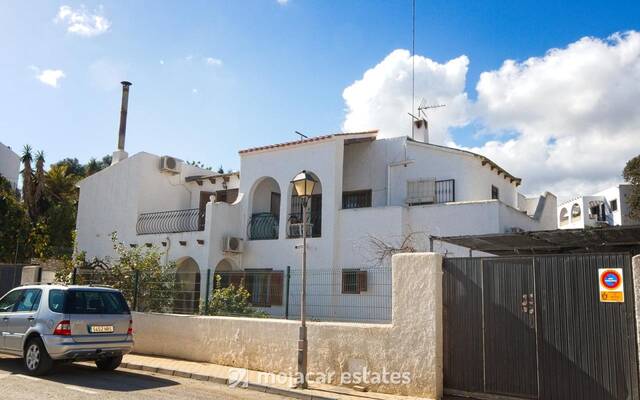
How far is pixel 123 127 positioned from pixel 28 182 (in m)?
9.20

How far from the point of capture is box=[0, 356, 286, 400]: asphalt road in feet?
26.8

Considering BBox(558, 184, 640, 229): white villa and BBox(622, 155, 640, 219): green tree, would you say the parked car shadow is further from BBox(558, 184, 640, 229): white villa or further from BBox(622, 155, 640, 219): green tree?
BBox(558, 184, 640, 229): white villa

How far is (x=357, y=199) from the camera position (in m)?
19.5

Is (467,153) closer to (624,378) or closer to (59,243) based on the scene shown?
(624,378)

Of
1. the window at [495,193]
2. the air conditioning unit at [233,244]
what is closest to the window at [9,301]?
the air conditioning unit at [233,244]

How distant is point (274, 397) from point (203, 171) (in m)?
16.4

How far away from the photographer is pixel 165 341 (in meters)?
12.5

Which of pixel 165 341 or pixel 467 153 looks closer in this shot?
pixel 165 341

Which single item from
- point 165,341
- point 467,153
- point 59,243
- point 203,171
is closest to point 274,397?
point 165,341

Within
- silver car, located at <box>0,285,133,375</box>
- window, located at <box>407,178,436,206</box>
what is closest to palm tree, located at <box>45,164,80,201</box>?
window, located at <box>407,178,436,206</box>

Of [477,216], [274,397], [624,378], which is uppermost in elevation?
[477,216]

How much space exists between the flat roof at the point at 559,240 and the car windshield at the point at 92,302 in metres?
6.45

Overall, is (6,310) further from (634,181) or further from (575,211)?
(575,211)

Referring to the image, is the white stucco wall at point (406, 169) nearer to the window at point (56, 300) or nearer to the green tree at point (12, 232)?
the window at point (56, 300)
